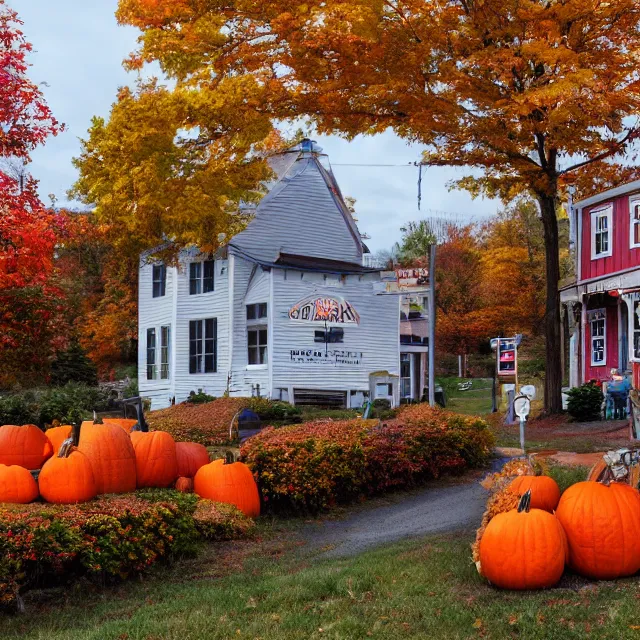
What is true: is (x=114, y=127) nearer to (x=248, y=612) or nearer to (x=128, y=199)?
(x=128, y=199)

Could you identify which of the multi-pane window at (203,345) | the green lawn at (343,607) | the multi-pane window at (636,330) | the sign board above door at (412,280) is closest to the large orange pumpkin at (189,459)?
the green lawn at (343,607)

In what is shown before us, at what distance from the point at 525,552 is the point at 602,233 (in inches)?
829

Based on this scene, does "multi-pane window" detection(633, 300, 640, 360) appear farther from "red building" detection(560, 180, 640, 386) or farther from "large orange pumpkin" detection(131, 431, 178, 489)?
"large orange pumpkin" detection(131, 431, 178, 489)

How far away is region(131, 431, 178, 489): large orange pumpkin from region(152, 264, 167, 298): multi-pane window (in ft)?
72.1

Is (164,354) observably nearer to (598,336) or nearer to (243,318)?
(243,318)

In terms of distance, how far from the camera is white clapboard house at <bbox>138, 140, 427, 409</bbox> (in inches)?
1133

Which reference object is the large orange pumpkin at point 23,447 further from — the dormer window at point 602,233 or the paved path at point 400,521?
the dormer window at point 602,233

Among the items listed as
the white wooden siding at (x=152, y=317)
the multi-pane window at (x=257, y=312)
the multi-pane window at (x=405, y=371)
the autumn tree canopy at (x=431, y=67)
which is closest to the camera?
the autumn tree canopy at (x=431, y=67)

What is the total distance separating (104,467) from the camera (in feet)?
30.3

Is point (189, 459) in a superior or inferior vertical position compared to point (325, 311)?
inferior

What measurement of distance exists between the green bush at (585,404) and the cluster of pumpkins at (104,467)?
14.2 meters

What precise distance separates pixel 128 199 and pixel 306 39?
24.5ft

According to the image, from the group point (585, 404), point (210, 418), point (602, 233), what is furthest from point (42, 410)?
point (602, 233)

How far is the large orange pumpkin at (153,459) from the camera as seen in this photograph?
10039 mm
